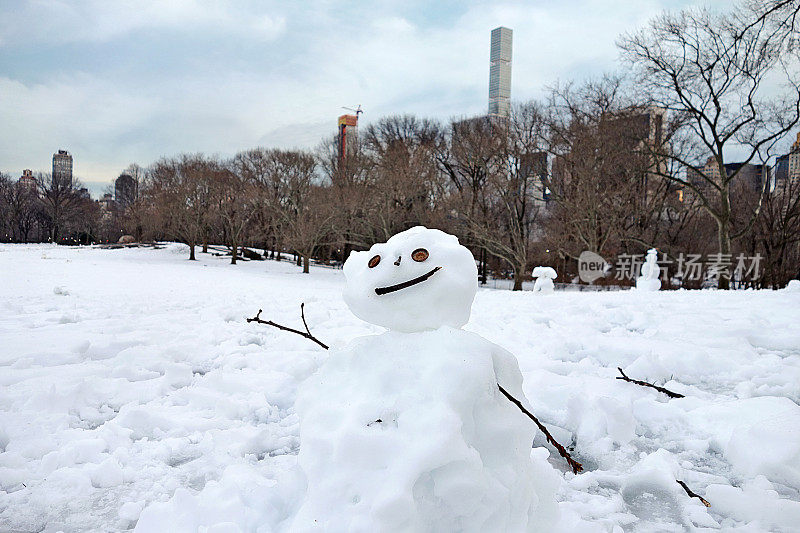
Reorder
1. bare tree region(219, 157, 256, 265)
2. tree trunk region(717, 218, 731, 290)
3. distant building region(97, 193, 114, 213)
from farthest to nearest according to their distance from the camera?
distant building region(97, 193, 114, 213) → bare tree region(219, 157, 256, 265) → tree trunk region(717, 218, 731, 290)

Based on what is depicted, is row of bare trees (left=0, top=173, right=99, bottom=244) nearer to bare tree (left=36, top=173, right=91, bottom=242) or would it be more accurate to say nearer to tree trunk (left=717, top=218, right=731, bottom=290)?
bare tree (left=36, top=173, right=91, bottom=242)

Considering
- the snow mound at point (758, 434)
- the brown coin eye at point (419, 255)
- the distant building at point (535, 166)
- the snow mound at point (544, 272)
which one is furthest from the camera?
the distant building at point (535, 166)

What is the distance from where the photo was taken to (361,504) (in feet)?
5.06

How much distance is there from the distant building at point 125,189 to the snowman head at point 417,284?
4865cm

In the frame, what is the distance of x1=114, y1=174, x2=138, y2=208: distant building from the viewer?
44344 millimetres

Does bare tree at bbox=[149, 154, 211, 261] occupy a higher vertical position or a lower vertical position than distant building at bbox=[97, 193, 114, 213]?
lower

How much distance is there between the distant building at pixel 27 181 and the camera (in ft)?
130

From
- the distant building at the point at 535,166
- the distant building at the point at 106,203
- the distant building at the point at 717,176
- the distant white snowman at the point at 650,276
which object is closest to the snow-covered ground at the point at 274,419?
the distant white snowman at the point at 650,276

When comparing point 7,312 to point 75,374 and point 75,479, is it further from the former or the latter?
point 75,479

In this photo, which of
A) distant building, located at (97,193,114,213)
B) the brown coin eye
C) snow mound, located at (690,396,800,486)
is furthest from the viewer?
distant building, located at (97,193,114,213)

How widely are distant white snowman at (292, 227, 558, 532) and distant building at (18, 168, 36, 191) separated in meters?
50.3

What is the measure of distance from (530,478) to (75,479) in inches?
95.4

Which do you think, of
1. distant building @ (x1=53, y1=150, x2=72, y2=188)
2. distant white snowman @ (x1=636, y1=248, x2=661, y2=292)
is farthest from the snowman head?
distant building @ (x1=53, y1=150, x2=72, y2=188)

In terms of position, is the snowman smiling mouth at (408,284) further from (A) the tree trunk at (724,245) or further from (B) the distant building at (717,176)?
(B) the distant building at (717,176)
